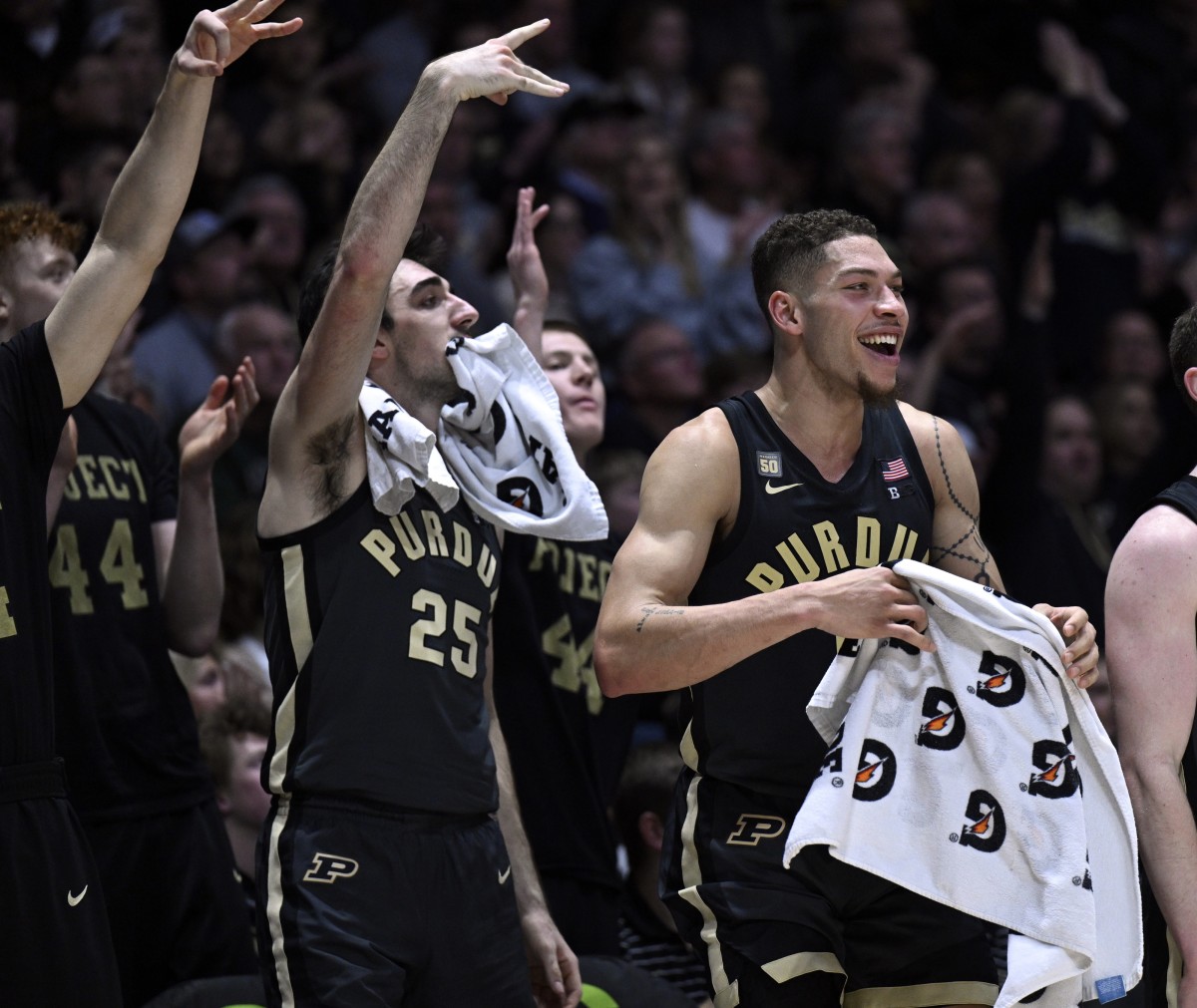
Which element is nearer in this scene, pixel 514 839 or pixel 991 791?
pixel 991 791

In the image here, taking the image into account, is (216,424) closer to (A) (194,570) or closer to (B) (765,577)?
(A) (194,570)

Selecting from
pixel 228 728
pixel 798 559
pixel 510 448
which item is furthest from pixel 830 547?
pixel 228 728

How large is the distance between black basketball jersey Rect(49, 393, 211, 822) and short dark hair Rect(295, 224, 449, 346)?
67 cm

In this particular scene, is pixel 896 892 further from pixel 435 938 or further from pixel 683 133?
pixel 683 133

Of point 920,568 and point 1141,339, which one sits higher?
point 920,568

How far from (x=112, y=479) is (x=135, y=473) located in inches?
3.8

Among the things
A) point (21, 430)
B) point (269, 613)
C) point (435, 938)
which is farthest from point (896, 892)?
point (21, 430)

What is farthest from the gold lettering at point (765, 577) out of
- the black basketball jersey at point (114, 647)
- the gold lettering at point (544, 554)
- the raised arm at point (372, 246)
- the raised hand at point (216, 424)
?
the black basketball jersey at point (114, 647)

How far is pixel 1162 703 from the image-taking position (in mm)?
3855

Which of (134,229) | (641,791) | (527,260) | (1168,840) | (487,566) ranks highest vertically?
(134,229)

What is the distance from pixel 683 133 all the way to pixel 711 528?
6581 mm

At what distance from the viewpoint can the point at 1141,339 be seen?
9.54 m

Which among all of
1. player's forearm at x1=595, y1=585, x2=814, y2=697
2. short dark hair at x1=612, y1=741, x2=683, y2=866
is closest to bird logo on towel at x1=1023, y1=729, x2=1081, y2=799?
player's forearm at x1=595, y1=585, x2=814, y2=697

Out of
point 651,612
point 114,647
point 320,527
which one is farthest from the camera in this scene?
point 114,647
